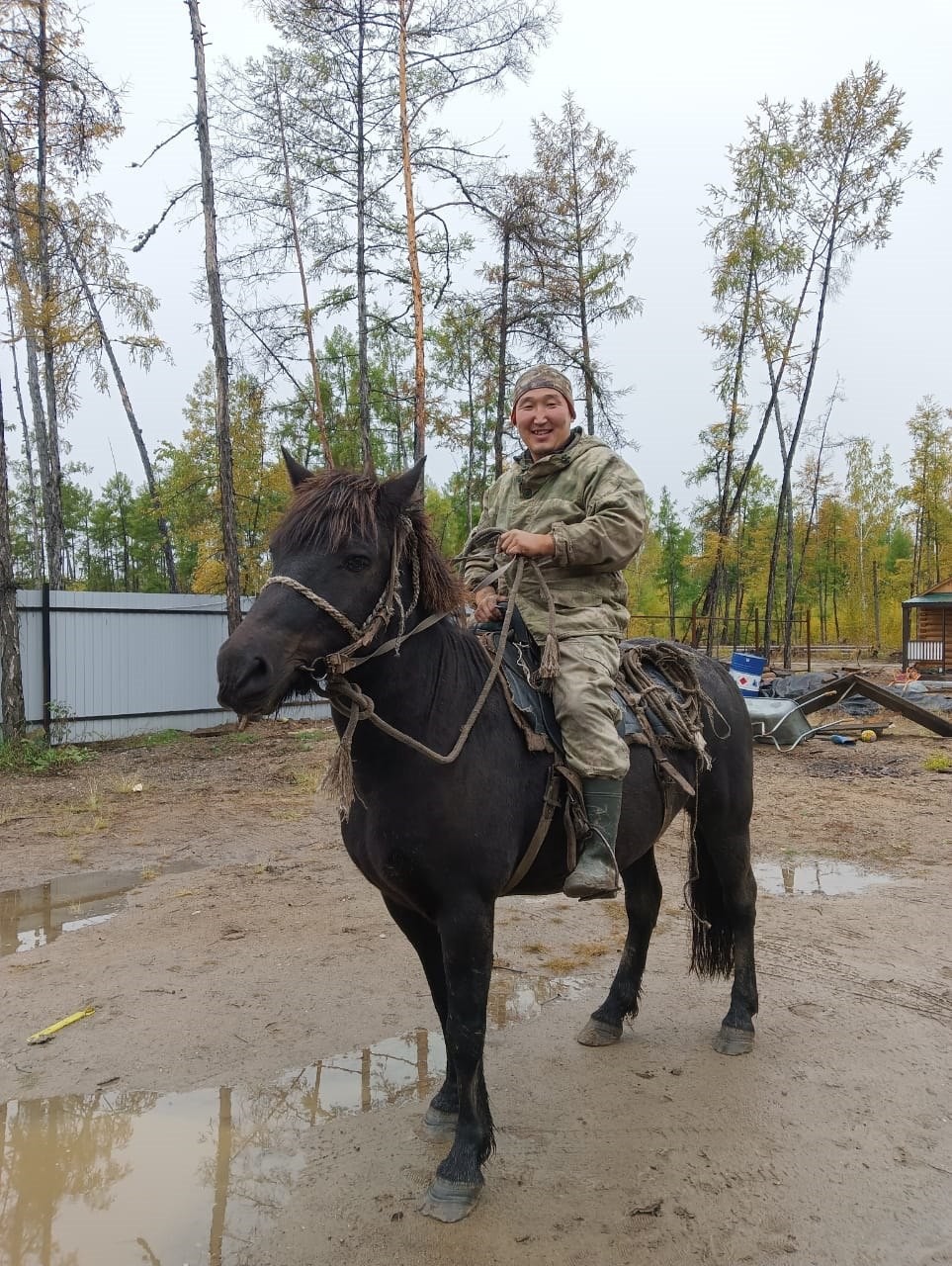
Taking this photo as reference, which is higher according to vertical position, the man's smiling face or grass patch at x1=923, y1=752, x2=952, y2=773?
the man's smiling face

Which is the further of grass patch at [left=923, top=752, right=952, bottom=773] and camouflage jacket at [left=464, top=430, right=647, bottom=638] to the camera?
grass patch at [left=923, top=752, right=952, bottom=773]

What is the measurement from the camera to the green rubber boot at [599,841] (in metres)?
2.90

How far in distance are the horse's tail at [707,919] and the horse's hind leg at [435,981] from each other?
1.54m

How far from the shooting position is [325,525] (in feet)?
7.75

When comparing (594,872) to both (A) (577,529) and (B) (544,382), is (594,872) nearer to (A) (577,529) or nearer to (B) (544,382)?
(A) (577,529)

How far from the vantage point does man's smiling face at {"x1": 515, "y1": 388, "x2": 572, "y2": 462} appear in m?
3.38

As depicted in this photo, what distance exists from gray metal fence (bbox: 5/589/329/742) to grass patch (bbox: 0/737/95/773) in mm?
1094

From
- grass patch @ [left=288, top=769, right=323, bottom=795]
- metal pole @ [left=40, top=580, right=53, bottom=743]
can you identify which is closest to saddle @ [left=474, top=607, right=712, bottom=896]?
grass patch @ [left=288, top=769, right=323, bottom=795]

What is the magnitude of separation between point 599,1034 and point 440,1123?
1.02 m

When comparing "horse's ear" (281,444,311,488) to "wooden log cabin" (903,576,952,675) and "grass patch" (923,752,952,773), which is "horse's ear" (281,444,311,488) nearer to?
"grass patch" (923,752,952,773)

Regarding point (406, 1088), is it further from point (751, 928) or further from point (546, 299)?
point (546, 299)

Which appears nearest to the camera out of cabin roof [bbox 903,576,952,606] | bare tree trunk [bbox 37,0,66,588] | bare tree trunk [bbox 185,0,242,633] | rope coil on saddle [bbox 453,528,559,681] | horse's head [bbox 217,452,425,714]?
horse's head [bbox 217,452,425,714]

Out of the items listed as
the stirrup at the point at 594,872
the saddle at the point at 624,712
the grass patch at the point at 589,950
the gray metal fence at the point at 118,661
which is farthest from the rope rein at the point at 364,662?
the gray metal fence at the point at 118,661

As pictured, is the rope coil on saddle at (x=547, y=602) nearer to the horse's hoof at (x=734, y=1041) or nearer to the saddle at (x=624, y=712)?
the saddle at (x=624, y=712)
